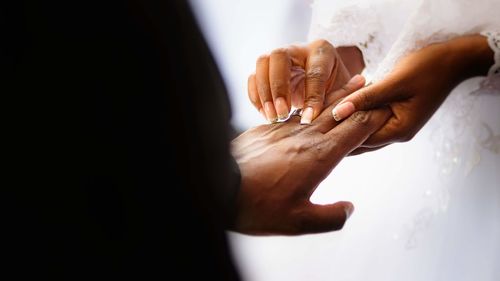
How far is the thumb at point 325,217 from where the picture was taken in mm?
515

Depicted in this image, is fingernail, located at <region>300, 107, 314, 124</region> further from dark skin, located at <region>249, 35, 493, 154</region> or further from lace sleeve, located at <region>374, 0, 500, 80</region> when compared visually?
lace sleeve, located at <region>374, 0, 500, 80</region>

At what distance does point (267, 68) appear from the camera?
658 millimetres

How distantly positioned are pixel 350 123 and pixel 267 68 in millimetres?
151

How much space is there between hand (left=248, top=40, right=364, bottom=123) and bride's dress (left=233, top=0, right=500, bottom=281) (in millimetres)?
73

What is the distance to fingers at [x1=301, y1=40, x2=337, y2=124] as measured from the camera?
62 cm

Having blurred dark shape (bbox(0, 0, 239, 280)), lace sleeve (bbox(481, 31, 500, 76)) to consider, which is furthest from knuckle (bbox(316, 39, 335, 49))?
blurred dark shape (bbox(0, 0, 239, 280))

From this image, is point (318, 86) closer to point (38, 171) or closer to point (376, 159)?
point (376, 159)

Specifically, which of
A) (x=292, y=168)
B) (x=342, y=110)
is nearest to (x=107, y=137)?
(x=292, y=168)

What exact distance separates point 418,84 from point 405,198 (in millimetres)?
207

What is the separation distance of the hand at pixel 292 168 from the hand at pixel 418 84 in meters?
0.02

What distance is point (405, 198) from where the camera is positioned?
0.73 metres

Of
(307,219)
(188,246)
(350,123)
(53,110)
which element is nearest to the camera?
(53,110)

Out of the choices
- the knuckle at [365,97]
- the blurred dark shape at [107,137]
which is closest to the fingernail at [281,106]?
the knuckle at [365,97]

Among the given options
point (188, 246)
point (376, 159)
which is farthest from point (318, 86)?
point (188, 246)
